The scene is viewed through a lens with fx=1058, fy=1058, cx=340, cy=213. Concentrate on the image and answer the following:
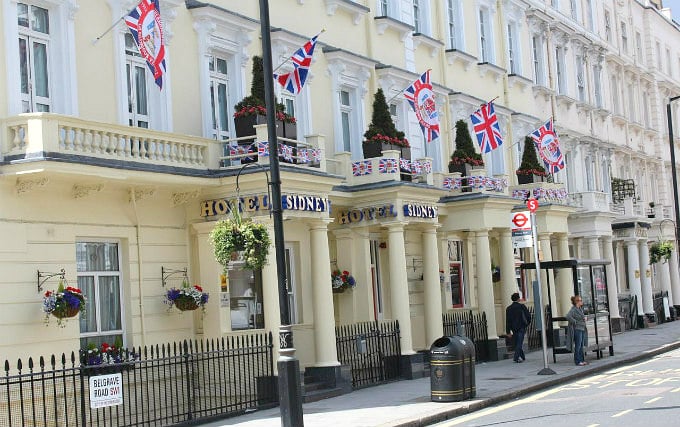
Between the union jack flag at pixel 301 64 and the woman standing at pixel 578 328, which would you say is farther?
the woman standing at pixel 578 328

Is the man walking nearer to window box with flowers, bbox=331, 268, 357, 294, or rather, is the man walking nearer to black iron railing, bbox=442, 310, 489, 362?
black iron railing, bbox=442, 310, 489, 362

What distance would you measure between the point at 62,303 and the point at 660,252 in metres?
33.6

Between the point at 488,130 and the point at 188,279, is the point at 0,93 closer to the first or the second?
the point at 188,279

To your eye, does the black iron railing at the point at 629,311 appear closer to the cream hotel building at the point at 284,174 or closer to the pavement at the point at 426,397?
the cream hotel building at the point at 284,174

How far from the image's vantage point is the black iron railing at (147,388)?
15.5 metres

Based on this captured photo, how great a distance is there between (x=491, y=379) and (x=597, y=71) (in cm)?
2416

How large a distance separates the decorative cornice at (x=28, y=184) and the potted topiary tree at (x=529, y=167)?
19.1 m

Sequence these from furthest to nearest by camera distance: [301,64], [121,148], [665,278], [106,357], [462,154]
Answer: [665,278], [462,154], [301,64], [121,148], [106,357]

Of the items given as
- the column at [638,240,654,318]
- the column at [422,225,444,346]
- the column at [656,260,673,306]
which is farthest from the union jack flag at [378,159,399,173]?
the column at [656,260,673,306]

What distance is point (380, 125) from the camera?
24.6 m

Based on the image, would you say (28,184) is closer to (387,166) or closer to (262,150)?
(262,150)

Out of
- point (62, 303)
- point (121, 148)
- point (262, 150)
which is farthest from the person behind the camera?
point (262, 150)

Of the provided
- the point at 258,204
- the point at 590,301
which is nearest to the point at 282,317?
the point at 258,204

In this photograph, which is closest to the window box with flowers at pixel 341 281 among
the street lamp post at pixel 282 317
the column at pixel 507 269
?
the column at pixel 507 269
